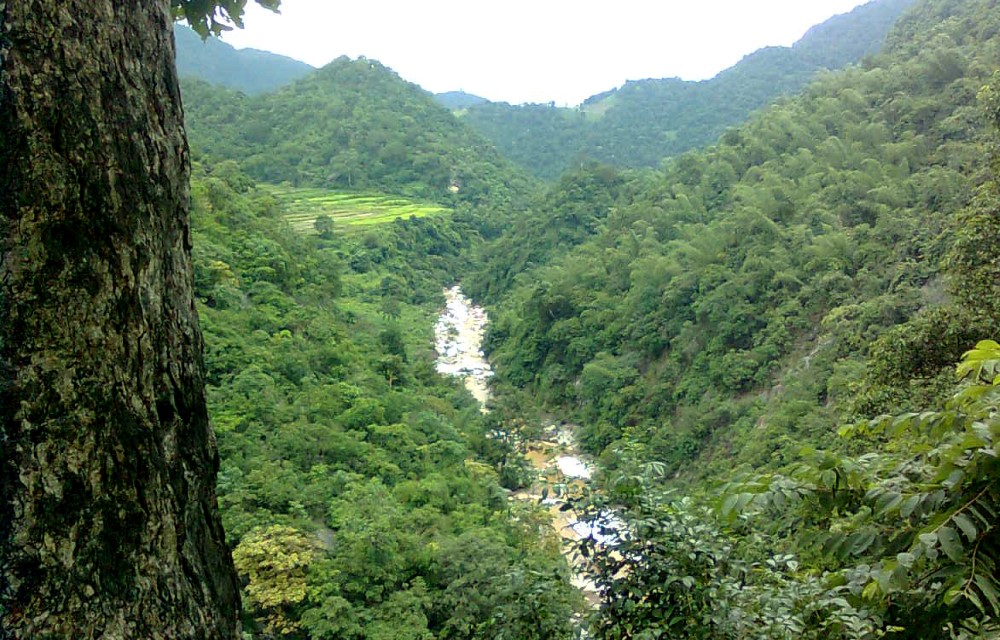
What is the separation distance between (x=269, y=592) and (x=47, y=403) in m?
5.64

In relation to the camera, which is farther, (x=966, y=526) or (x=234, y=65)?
(x=234, y=65)

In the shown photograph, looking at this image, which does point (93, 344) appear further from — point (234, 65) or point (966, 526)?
point (234, 65)

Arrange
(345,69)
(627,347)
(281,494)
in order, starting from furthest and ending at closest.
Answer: (345,69) → (627,347) → (281,494)

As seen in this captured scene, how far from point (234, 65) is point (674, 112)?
→ 4932cm

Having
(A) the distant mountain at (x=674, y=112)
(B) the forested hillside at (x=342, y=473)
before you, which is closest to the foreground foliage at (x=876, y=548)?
(B) the forested hillside at (x=342, y=473)

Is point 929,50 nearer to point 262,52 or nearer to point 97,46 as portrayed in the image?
point 97,46

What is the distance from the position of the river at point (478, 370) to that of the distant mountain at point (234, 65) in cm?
4525

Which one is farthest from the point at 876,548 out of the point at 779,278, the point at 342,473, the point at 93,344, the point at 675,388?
the point at 675,388

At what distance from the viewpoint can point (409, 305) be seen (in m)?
26.2

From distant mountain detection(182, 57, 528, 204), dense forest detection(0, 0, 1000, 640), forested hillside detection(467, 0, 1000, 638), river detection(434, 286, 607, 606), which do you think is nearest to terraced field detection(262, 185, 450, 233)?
dense forest detection(0, 0, 1000, 640)

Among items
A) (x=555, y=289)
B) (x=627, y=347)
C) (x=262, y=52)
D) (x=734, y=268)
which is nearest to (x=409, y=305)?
(x=555, y=289)

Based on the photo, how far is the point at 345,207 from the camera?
35000 mm

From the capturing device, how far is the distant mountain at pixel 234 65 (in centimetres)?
6397

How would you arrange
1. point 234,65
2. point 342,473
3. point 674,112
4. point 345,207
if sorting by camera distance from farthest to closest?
point 234,65, point 674,112, point 345,207, point 342,473
